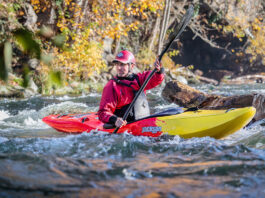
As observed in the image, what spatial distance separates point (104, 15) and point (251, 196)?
905cm

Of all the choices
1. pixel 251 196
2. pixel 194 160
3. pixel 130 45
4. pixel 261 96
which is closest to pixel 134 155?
pixel 194 160

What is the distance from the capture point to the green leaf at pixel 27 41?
2.22 ft

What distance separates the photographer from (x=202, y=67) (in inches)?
790

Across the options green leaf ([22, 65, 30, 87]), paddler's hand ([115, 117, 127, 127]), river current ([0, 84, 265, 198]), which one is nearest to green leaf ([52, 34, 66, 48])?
green leaf ([22, 65, 30, 87])

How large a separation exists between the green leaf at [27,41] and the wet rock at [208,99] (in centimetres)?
391

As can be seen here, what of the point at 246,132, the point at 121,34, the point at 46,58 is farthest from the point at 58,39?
the point at 121,34

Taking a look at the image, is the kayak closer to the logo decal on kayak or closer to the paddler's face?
the logo decal on kayak

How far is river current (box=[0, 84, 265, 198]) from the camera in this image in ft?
5.61

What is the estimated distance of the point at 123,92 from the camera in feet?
11.8

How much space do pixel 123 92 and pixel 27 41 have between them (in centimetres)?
292

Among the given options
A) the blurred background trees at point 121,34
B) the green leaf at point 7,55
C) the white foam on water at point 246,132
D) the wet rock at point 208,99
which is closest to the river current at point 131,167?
the white foam on water at point 246,132

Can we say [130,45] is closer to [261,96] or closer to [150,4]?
[150,4]

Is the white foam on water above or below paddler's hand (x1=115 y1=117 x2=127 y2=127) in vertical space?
below

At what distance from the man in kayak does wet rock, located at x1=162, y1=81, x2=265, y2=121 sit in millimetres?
1224
